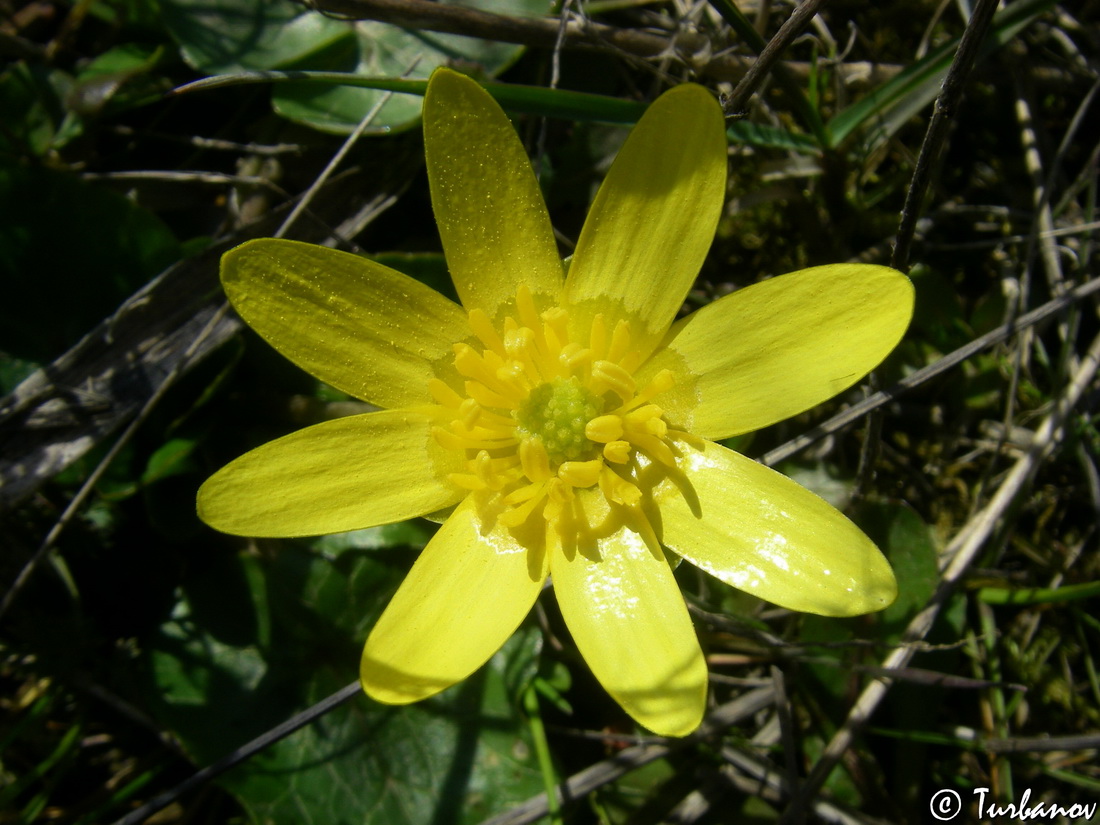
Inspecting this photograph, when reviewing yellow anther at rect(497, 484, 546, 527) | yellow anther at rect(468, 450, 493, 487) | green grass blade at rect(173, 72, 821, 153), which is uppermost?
green grass blade at rect(173, 72, 821, 153)

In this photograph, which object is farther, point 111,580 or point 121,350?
point 111,580

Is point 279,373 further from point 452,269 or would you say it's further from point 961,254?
point 961,254

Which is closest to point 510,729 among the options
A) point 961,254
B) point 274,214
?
point 274,214

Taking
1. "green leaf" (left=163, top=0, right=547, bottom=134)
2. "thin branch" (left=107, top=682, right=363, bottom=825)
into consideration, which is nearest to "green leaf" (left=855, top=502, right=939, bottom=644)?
"thin branch" (left=107, top=682, right=363, bottom=825)

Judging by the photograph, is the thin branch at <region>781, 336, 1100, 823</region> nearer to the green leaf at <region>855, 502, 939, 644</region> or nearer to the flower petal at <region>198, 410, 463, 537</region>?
the green leaf at <region>855, 502, 939, 644</region>

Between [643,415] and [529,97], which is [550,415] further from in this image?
[529,97]

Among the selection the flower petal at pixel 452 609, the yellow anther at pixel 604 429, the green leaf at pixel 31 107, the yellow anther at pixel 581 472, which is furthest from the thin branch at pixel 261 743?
the green leaf at pixel 31 107
